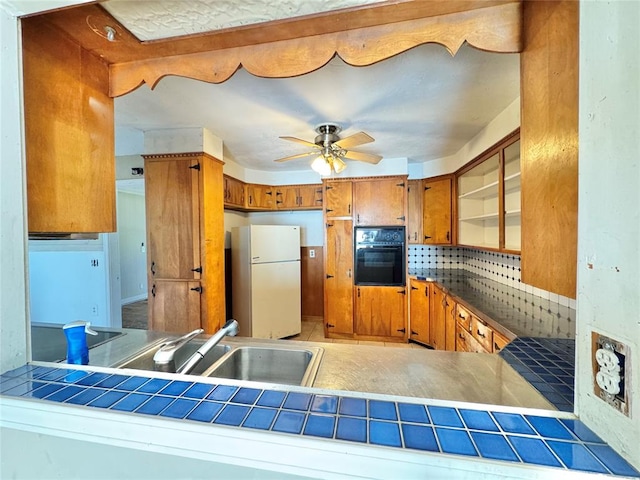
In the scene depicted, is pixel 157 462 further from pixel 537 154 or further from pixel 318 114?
pixel 318 114

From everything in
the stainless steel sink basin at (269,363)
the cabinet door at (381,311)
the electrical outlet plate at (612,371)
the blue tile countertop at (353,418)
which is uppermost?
the electrical outlet plate at (612,371)

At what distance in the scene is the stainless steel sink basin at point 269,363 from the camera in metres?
1.10

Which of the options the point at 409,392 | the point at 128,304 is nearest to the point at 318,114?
the point at 409,392

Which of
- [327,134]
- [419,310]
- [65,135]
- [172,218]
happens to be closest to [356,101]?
[327,134]

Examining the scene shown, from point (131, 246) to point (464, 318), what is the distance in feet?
18.9

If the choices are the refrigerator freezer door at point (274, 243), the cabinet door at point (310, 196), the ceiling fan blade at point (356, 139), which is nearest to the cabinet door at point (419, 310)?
the refrigerator freezer door at point (274, 243)

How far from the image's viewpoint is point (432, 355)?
3.36 feet

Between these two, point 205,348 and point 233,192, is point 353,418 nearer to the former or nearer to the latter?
point 205,348

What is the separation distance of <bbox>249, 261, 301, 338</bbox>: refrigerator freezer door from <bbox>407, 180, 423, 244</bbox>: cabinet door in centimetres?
157

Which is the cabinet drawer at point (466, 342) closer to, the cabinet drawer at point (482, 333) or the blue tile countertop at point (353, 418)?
the cabinet drawer at point (482, 333)

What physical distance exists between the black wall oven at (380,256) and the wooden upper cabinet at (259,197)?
4.52 ft

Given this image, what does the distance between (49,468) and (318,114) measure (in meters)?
2.25

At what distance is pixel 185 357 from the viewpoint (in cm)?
122

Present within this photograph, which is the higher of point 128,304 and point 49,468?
point 49,468
